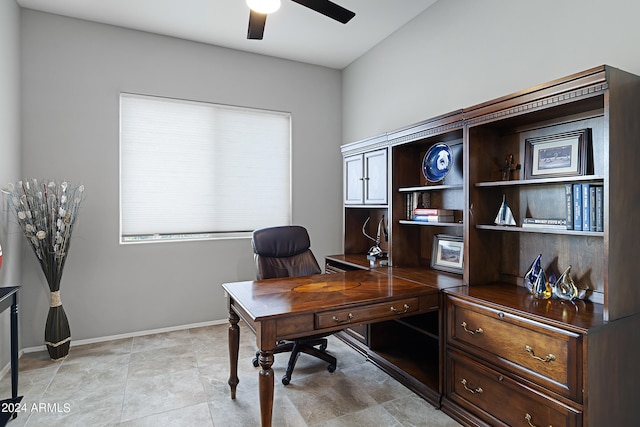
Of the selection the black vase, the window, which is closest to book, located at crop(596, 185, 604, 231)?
the window

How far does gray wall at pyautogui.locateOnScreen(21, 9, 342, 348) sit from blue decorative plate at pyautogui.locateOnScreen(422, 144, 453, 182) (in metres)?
1.96

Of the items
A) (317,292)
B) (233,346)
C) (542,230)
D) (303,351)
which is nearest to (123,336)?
(233,346)

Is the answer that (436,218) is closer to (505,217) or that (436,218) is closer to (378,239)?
(505,217)

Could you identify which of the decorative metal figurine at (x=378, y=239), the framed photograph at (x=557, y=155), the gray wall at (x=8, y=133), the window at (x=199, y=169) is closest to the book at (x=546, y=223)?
the framed photograph at (x=557, y=155)

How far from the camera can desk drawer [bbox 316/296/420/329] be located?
1.92 meters

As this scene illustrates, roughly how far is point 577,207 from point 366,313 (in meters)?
1.24

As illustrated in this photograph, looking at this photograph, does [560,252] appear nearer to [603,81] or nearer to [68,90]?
[603,81]

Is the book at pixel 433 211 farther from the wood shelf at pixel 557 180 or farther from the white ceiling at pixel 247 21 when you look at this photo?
the white ceiling at pixel 247 21

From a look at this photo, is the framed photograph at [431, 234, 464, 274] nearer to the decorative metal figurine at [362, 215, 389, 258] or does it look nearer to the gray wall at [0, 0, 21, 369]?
the decorative metal figurine at [362, 215, 389, 258]

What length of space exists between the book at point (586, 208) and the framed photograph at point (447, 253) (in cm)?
94

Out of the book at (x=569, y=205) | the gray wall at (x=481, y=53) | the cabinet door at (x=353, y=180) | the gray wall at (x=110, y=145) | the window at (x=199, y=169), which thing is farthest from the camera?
the window at (x=199, y=169)

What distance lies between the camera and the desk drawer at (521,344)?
1562 mm

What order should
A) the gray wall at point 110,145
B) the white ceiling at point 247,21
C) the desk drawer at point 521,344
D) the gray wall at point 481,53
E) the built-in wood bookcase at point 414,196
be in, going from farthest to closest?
the gray wall at point 110,145
the white ceiling at point 247,21
the built-in wood bookcase at point 414,196
the gray wall at point 481,53
the desk drawer at point 521,344

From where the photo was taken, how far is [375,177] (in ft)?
10.4
